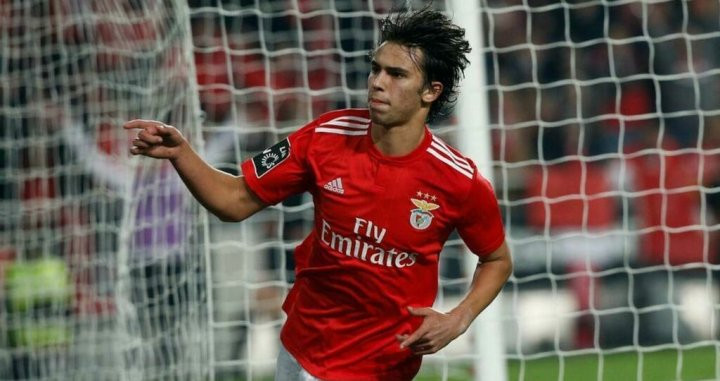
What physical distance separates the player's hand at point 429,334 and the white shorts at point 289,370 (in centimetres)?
43

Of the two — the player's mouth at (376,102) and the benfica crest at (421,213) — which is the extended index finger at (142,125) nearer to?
the player's mouth at (376,102)

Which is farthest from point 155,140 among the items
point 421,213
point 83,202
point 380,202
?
point 83,202

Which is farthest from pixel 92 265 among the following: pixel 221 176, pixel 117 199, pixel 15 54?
pixel 221 176

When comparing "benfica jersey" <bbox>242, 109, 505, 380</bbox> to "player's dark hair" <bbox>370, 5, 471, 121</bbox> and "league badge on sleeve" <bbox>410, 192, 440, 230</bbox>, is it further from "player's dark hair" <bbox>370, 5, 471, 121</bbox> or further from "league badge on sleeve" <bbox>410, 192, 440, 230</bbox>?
"player's dark hair" <bbox>370, 5, 471, 121</bbox>

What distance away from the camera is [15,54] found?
7.13m

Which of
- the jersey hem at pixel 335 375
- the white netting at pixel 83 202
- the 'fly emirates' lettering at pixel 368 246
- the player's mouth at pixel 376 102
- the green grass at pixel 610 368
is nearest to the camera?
the player's mouth at pixel 376 102

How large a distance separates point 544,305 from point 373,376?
4839mm

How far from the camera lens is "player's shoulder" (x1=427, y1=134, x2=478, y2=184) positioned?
149 inches

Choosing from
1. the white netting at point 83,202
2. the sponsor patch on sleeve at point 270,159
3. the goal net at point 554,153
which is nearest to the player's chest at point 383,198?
the sponsor patch on sleeve at point 270,159

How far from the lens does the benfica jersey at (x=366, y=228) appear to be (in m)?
3.77

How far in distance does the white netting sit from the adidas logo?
1.91m

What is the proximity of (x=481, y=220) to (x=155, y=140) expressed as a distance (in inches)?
39.7

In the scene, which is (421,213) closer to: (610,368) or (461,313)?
(461,313)

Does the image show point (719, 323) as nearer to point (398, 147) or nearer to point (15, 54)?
point (15, 54)
